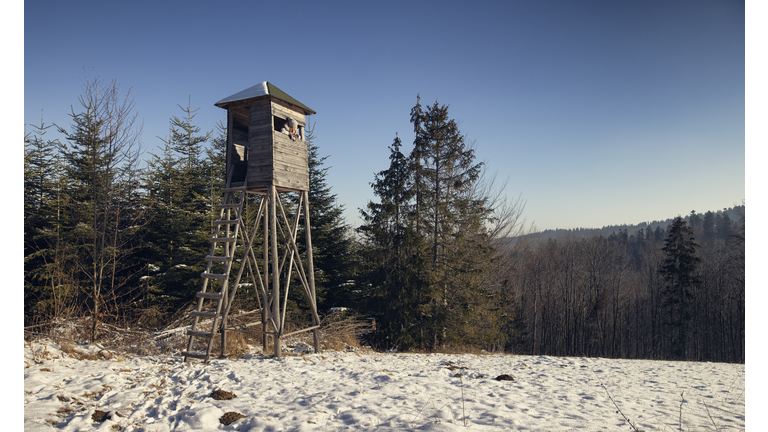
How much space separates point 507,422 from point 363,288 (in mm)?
14936

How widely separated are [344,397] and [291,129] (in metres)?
6.40

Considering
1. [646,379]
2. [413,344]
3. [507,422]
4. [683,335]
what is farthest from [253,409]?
[683,335]

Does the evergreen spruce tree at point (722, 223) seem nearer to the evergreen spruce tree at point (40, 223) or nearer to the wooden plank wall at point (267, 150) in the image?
the wooden plank wall at point (267, 150)

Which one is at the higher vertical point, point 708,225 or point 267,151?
point 267,151

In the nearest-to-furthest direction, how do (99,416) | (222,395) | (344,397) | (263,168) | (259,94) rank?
(99,416), (222,395), (344,397), (259,94), (263,168)

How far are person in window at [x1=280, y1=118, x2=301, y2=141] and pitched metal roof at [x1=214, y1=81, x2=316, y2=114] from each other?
1.54ft

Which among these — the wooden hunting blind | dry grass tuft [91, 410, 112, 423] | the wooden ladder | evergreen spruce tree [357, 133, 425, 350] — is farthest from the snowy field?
evergreen spruce tree [357, 133, 425, 350]

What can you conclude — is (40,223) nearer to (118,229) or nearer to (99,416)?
(118,229)

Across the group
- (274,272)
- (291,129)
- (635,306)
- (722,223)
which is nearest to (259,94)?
(291,129)

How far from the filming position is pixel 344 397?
17.7 ft

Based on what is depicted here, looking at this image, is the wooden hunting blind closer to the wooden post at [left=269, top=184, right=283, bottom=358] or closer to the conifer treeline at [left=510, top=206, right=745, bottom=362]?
the wooden post at [left=269, top=184, right=283, bottom=358]

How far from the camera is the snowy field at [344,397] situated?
4.43 m

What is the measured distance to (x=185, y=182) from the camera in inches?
691

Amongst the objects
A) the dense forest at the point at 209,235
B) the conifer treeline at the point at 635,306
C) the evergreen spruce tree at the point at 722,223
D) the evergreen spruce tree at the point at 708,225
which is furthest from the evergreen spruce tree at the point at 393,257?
the evergreen spruce tree at the point at 708,225
